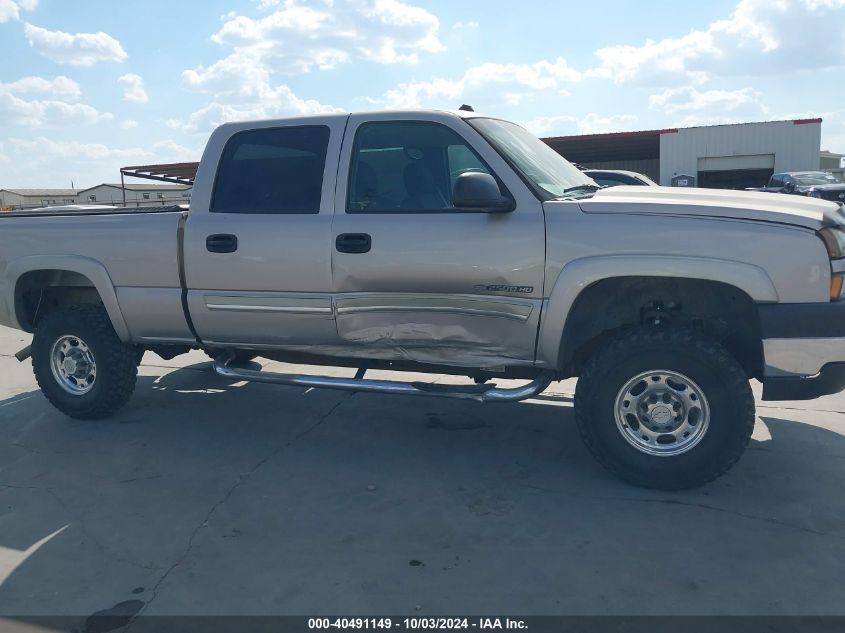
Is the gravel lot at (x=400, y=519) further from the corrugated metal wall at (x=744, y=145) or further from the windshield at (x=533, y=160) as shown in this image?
the corrugated metal wall at (x=744, y=145)

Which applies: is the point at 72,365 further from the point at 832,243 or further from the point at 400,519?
the point at 832,243

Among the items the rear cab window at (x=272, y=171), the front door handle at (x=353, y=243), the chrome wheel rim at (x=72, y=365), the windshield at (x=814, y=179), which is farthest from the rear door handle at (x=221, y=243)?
the windshield at (x=814, y=179)

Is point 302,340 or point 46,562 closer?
point 46,562

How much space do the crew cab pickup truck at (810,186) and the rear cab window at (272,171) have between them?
675 inches

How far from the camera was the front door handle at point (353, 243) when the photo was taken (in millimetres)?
4316

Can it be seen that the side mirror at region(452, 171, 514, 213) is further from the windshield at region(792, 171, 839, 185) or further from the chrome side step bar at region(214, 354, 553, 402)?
the windshield at region(792, 171, 839, 185)

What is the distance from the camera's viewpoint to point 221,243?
15.4ft

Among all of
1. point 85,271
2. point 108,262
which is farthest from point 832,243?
point 85,271

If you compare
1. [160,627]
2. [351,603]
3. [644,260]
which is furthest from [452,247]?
[160,627]

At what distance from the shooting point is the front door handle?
4.32m

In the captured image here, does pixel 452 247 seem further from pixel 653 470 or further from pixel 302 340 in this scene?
pixel 653 470

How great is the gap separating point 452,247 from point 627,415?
1346 mm

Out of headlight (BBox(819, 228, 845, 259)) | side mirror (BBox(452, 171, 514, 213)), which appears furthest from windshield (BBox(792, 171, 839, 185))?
side mirror (BBox(452, 171, 514, 213))

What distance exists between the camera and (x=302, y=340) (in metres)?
4.70
